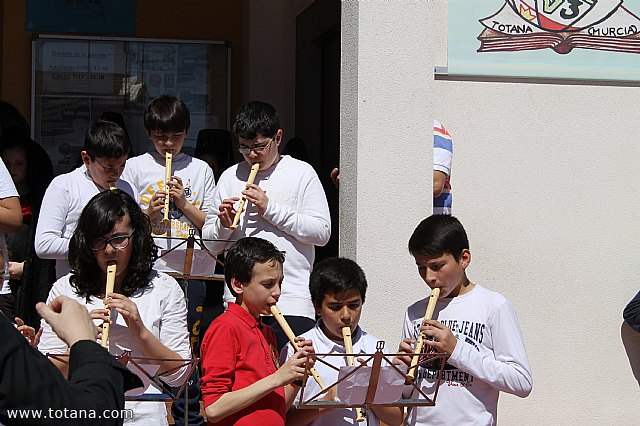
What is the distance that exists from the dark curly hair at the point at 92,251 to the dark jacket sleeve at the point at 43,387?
1.70m

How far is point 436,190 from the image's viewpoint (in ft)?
19.3

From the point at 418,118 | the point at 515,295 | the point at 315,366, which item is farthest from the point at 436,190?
the point at 315,366

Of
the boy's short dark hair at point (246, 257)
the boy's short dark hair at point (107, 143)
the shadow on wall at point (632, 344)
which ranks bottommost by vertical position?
the shadow on wall at point (632, 344)

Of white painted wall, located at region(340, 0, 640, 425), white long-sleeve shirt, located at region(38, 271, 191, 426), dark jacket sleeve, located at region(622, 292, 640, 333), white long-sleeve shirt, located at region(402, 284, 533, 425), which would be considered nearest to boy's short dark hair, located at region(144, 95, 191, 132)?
white painted wall, located at region(340, 0, 640, 425)

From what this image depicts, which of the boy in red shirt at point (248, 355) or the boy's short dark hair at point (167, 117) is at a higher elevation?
the boy's short dark hair at point (167, 117)

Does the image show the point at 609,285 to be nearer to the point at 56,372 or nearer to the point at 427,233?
the point at 427,233

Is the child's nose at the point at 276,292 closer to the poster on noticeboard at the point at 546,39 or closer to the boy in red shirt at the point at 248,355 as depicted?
the boy in red shirt at the point at 248,355

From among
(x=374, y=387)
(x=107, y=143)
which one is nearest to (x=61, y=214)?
(x=107, y=143)

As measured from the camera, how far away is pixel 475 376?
4.24 m

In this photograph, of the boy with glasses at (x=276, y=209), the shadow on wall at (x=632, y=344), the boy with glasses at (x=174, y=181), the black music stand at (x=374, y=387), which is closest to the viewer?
the black music stand at (x=374, y=387)

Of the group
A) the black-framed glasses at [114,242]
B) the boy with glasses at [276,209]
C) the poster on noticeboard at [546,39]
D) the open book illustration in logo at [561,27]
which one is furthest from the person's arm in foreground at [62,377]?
the open book illustration in logo at [561,27]

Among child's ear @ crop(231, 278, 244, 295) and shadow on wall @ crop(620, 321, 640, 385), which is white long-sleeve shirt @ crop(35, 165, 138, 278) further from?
shadow on wall @ crop(620, 321, 640, 385)

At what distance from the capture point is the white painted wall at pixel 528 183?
5.78 m

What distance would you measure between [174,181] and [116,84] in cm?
447
